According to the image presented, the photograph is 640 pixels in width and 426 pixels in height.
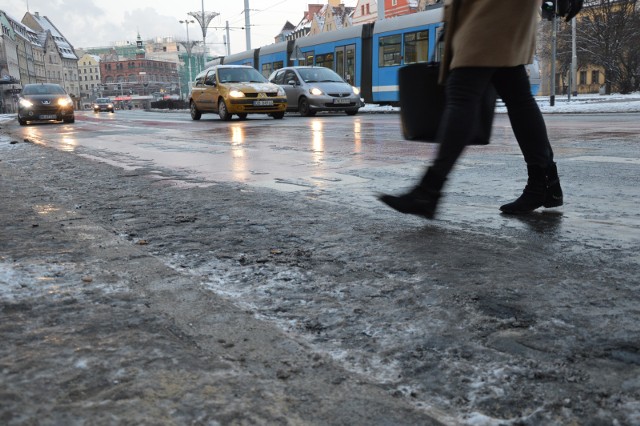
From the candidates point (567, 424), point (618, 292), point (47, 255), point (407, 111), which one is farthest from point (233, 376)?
point (407, 111)

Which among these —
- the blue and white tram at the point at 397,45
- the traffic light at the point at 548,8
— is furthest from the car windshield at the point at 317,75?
the traffic light at the point at 548,8

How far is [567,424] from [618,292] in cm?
92

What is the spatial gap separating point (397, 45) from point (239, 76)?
577 centimetres

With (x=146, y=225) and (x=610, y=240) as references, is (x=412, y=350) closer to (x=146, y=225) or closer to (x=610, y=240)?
(x=610, y=240)

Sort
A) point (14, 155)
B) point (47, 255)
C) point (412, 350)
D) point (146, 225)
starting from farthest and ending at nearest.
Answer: point (14, 155) < point (146, 225) < point (47, 255) < point (412, 350)

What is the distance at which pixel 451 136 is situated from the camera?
9.80 feet

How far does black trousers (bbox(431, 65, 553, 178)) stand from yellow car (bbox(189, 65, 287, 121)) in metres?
Answer: 15.5

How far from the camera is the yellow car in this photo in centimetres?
1853

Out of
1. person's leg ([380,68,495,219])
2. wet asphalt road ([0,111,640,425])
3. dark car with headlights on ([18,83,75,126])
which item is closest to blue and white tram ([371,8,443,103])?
dark car with headlights on ([18,83,75,126])

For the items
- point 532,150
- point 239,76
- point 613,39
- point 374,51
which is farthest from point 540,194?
point 613,39

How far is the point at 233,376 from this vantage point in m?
1.42

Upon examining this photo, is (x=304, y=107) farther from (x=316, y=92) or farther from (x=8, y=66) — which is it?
(x=8, y=66)

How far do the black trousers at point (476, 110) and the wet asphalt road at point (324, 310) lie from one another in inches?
13.1

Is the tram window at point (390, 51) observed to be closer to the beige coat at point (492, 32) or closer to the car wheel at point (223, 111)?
the car wheel at point (223, 111)
